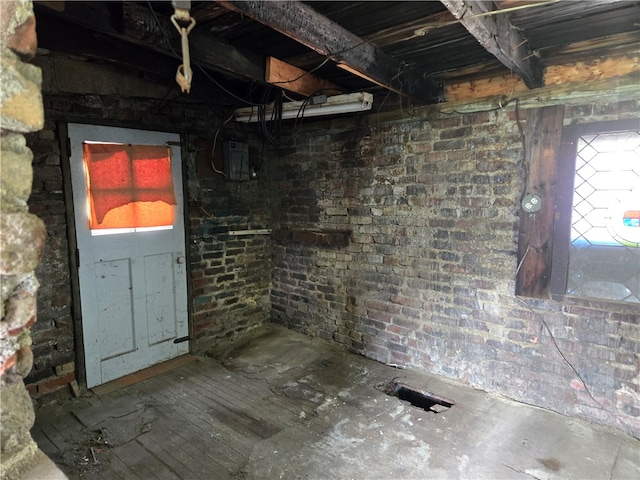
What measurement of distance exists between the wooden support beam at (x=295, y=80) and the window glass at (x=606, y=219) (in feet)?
6.07

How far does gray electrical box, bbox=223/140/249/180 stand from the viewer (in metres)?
3.76

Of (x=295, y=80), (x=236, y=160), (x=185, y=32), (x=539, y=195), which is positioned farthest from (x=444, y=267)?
(x=185, y=32)

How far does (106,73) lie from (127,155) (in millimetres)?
621

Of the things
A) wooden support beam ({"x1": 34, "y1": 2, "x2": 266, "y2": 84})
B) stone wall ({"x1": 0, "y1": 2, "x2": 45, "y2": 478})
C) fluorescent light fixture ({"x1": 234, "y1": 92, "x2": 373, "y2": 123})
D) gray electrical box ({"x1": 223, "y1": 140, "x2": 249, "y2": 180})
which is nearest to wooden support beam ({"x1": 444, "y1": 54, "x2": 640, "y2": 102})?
Result: fluorescent light fixture ({"x1": 234, "y1": 92, "x2": 373, "y2": 123})

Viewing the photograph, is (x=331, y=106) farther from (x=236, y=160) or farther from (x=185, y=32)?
(x=185, y=32)

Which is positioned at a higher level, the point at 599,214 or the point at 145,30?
the point at 145,30

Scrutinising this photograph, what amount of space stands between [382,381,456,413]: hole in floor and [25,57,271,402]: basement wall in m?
1.81

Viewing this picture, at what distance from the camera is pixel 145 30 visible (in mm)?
1956

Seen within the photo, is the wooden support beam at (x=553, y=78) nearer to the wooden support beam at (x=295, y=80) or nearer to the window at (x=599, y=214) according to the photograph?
the window at (x=599, y=214)

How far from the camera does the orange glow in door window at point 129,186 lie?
116 inches

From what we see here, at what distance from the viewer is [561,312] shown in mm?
2637

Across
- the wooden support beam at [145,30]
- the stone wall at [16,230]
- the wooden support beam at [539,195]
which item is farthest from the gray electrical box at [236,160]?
the stone wall at [16,230]

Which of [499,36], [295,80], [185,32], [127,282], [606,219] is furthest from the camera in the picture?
[127,282]

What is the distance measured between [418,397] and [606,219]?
187 cm
